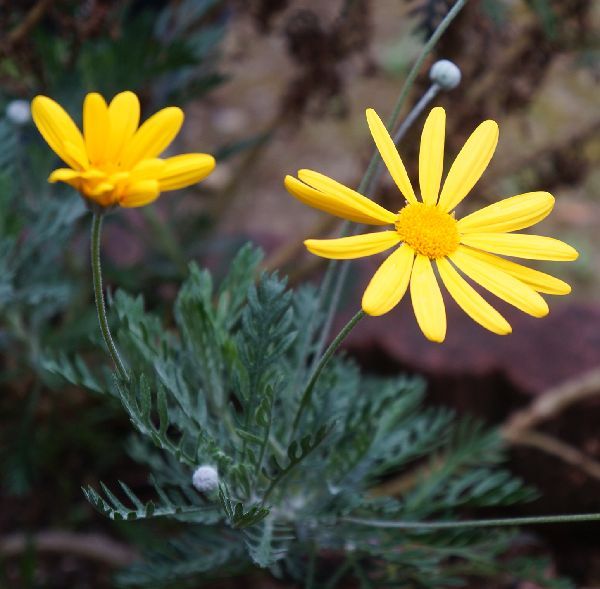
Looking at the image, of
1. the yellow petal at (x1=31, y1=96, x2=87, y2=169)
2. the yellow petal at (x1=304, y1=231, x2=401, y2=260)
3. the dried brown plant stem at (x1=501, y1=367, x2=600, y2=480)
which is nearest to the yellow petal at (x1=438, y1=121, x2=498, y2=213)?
the yellow petal at (x1=304, y1=231, x2=401, y2=260)

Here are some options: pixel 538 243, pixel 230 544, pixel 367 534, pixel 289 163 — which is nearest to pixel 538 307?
pixel 538 243

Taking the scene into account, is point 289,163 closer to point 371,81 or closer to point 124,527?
point 371,81

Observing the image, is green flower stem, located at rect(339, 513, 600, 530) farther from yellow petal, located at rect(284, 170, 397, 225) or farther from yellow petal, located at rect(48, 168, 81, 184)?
yellow petal, located at rect(48, 168, 81, 184)

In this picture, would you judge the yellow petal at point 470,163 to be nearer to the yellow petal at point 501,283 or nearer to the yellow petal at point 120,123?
the yellow petal at point 501,283

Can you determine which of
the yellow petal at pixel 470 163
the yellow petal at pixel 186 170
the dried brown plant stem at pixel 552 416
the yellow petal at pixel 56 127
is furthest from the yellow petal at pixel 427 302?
the dried brown plant stem at pixel 552 416

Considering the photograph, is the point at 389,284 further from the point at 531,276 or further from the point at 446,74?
the point at 446,74
